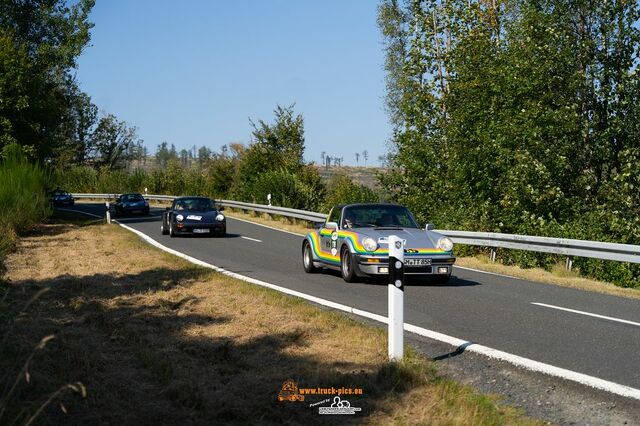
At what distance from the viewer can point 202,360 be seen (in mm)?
6281

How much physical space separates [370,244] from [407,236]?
32.3 inches

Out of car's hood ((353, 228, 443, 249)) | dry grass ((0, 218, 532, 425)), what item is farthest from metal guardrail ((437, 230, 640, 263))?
dry grass ((0, 218, 532, 425))

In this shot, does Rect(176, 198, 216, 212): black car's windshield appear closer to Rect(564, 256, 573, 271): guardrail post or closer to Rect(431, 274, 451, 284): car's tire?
Rect(564, 256, 573, 271): guardrail post

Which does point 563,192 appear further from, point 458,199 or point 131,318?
point 131,318

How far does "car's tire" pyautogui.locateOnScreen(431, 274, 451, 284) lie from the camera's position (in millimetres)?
12156

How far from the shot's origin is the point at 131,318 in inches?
324

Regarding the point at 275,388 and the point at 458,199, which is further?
the point at 458,199

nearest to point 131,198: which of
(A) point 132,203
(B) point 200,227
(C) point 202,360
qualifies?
(A) point 132,203

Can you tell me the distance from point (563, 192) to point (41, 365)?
1957 centimetres

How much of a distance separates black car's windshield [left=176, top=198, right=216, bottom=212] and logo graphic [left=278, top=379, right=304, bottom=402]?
19.2 meters

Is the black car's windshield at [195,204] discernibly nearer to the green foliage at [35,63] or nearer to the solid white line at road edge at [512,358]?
the green foliage at [35,63]

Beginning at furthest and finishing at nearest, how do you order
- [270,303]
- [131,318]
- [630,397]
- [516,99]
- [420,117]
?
[420,117]
[516,99]
[270,303]
[131,318]
[630,397]

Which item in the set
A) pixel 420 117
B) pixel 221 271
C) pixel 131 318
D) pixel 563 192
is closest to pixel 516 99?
pixel 563 192

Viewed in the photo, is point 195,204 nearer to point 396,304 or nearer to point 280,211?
point 280,211
